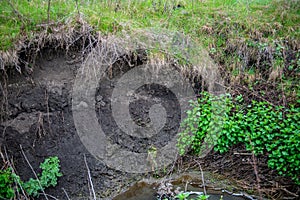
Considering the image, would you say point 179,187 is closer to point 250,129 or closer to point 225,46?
point 250,129

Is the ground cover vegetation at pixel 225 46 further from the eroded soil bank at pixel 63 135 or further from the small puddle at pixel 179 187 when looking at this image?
the small puddle at pixel 179 187

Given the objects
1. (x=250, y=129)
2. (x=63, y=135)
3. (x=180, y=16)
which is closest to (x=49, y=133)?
(x=63, y=135)

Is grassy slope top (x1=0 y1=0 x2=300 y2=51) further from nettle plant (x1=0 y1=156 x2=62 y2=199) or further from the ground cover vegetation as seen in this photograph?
nettle plant (x1=0 y1=156 x2=62 y2=199)

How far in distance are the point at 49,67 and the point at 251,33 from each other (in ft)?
10.2

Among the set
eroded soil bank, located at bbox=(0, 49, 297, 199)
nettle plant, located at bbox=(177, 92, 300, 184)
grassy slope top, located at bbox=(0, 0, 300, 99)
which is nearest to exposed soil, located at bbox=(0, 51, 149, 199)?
eroded soil bank, located at bbox=(0, 49, 297, 199)

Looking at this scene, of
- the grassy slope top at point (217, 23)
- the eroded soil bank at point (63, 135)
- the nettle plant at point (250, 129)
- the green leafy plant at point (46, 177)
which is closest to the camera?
the green leafy plant at point (46, 177)

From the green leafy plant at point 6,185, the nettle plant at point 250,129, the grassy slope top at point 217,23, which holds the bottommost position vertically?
the green leafy plant at point 6,185

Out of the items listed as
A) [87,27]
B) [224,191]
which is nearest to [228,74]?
[224,191]

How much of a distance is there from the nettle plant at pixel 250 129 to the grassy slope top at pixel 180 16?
3.95 ft

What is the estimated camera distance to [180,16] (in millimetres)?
5035

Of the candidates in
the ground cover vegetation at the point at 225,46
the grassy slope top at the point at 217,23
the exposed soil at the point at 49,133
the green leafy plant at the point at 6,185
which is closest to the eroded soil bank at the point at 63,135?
the exposed soil at the point at 49,133

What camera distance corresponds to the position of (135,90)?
14.3ft

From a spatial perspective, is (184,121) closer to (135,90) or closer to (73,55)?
(135,90)

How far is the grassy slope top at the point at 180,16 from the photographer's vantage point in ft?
14.1
